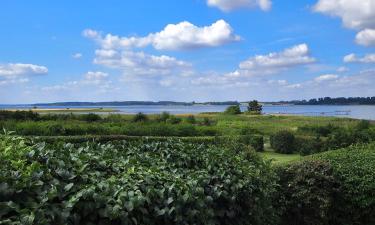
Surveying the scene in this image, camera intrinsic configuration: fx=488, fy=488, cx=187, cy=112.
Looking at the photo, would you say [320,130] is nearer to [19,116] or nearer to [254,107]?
[19,116]

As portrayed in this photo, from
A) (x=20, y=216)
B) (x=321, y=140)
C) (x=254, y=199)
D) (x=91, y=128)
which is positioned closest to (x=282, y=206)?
(x=254, y=199)

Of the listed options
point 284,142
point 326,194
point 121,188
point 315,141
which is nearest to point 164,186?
point 121,188

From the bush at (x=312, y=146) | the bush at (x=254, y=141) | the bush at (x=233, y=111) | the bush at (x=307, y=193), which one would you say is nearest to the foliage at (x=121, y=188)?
the bush at (x=307, y=193)

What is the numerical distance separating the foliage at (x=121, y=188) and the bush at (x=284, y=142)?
2130 centimetres

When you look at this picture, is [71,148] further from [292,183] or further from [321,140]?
[321,140]

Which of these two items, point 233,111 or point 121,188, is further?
point 233,111

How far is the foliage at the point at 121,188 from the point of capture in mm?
2875

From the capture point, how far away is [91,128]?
87.9ft

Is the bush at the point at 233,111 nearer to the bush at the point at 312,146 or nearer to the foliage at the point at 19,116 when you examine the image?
the foliage at the point at 19,116

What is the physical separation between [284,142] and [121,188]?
24.0 m

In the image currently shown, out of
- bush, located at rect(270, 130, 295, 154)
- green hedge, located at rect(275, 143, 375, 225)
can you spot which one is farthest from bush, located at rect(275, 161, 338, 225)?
bush, located at rect(270, 130, 295, 154)

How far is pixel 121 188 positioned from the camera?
327cm

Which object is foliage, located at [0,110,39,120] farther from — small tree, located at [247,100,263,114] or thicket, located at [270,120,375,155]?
small tree, located at [247,100,263,114]

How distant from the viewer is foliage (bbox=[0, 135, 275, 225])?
9.43ft
